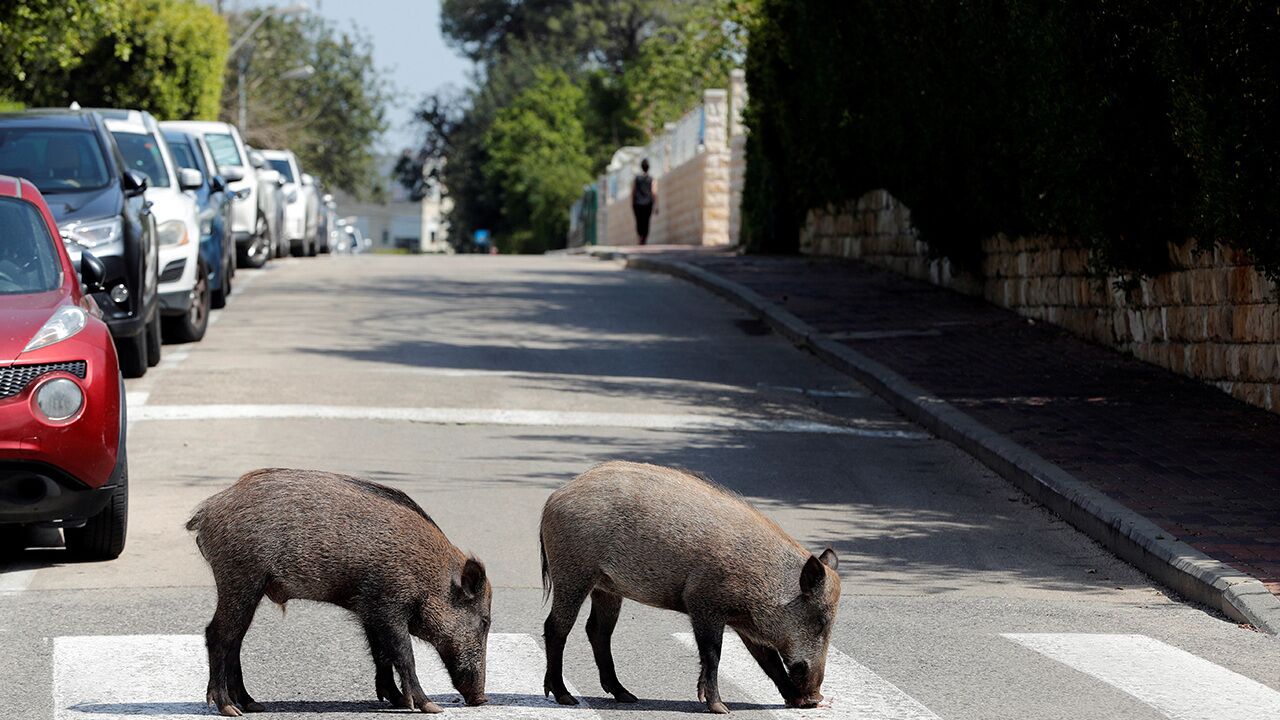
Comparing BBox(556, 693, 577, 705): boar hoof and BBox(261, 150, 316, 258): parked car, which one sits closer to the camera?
BBox(556, 693, 577, 705): boar hoof

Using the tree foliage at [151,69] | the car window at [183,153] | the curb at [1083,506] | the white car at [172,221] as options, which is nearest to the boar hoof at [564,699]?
the curb at [1083,506]

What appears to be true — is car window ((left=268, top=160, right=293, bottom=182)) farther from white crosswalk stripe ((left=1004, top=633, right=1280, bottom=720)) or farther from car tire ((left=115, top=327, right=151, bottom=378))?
white crosswalk stripe ((left=1004, top=633, right=1280, bottom=720))

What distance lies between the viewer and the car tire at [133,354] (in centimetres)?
1523

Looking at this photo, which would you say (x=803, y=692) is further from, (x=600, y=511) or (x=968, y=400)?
(x=968, y=400)

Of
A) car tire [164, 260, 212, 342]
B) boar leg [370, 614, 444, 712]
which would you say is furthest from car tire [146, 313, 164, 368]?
boar leg [370, 614, 444, 712]

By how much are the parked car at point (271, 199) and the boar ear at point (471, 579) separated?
21.6m

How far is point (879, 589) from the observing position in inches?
353

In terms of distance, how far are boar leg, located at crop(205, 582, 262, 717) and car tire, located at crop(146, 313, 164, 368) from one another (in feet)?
33.1

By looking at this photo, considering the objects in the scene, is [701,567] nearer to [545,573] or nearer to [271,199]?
[545,573]

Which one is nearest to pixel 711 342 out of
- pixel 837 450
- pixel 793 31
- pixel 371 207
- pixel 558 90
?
pixel 837 450

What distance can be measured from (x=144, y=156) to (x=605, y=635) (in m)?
13.1

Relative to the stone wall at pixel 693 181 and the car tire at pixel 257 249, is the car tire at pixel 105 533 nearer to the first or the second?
the car tire at pixel 257 249

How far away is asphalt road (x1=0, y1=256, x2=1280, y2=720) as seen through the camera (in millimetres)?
6789

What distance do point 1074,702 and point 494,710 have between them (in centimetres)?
207
